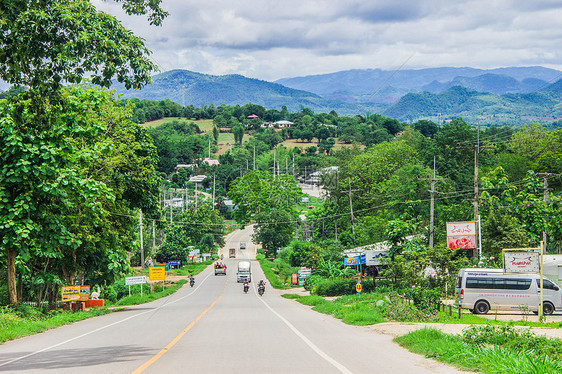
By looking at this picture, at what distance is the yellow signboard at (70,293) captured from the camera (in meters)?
27.4

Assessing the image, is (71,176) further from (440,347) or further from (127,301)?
(127,301)

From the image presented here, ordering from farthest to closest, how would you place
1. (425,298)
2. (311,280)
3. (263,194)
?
(263,194), (311,280), (425,298)

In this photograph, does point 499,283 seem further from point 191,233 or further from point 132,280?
point 191,233

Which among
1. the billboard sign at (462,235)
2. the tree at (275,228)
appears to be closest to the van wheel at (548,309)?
the billboard sign at (462,235)

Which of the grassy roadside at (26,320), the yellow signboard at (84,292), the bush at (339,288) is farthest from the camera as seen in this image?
the bush at (339,288)

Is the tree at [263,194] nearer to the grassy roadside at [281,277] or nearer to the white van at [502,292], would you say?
the grassy roadside at [281,277]

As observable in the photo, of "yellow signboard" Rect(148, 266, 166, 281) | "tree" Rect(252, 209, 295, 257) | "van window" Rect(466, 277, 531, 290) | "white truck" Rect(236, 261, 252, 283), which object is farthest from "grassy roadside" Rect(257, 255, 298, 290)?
"van window" Rect(466, 277, 531, 290)

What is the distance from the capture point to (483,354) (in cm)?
975

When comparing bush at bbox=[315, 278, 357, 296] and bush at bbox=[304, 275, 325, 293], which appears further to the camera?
bush at bbox=[304, 275, 325, 293]

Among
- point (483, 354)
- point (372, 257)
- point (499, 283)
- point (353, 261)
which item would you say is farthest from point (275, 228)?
point (483, 354)

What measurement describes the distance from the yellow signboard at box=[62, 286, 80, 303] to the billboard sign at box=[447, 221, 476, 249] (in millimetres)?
26209

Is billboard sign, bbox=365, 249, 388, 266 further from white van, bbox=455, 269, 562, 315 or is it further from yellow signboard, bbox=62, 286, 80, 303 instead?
yellow signboard, bbox=62, 286, 80, 303

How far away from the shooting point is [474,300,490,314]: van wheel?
1034 inches

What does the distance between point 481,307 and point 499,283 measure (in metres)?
1.49
